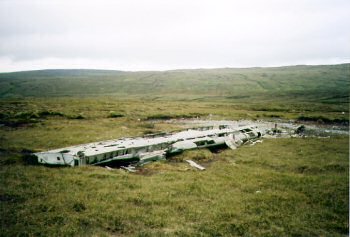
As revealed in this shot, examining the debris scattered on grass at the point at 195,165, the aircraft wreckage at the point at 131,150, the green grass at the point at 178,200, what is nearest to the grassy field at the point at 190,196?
the green grass at the point at 178,200

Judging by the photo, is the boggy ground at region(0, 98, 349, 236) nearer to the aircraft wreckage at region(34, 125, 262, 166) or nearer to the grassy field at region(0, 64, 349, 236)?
the grassy field at region(0, 64, 349, 236)

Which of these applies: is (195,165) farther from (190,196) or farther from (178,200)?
(178,200)

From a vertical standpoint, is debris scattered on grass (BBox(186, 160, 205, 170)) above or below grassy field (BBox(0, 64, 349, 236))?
below

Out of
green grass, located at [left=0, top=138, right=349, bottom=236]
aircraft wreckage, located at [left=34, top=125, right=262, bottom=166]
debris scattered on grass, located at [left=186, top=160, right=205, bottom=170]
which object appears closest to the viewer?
green grass, located at [left=0, top=138, right=349, bottom=236]

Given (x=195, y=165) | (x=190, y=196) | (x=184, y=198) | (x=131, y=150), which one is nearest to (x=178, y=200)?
(x=184, y=198)

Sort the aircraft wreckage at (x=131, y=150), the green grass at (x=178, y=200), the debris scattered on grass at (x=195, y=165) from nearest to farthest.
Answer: the green grass at (x=178, y=200), the aircraft wreckage at (x=131, y=150), the debris scattered on grass at (x=195, y=165)

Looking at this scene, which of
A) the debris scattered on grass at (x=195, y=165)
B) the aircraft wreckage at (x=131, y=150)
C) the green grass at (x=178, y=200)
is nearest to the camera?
the green grass at (x=178, y=200)

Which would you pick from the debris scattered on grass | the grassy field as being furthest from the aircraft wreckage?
the debris scattered on grass

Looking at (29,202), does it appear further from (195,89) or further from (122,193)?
(195,89)

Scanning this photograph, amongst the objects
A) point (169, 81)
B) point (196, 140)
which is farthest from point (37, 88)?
point (196, 140)

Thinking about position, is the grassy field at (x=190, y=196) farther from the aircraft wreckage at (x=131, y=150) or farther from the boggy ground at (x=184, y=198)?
the aircraft wreckage at (x=131, y=150)

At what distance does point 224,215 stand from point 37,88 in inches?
6354

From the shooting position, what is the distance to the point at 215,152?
2080 centimetres

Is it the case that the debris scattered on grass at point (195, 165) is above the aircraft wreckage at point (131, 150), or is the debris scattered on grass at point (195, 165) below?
below
